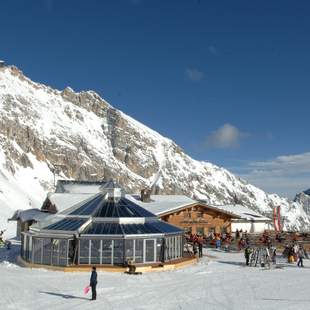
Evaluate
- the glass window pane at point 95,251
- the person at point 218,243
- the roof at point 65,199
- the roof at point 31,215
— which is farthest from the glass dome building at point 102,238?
the roof at point 31,215

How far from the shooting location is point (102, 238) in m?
26.6

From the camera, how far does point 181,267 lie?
27.9m

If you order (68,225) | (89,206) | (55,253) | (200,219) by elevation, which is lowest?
(55,253)

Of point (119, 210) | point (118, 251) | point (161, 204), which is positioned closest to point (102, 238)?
point (118, 251)

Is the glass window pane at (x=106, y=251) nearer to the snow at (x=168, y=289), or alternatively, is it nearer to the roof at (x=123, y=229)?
the roof at (x=123, y=229)

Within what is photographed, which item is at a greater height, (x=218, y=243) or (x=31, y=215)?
(x=31, y=215)

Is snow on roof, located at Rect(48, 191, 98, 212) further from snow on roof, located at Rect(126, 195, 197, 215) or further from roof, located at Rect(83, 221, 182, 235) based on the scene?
snow on roof, located at Rect(126, 195, 197, 215)

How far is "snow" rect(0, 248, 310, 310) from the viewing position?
58.8 ft

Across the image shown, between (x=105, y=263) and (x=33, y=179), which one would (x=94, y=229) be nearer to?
(x=105, y=263)

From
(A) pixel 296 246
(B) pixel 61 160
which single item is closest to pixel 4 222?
(A) pixel 296 246

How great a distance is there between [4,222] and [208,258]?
4693cm

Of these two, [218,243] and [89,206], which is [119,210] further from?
[218,243]

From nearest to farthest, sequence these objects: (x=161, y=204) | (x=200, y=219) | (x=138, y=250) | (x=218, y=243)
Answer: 1. (x=138, y=250)
2. (x=218, y=243)
3. (x=200, y=219)
4. (x=161, y=204)

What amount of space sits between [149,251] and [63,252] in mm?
4905
